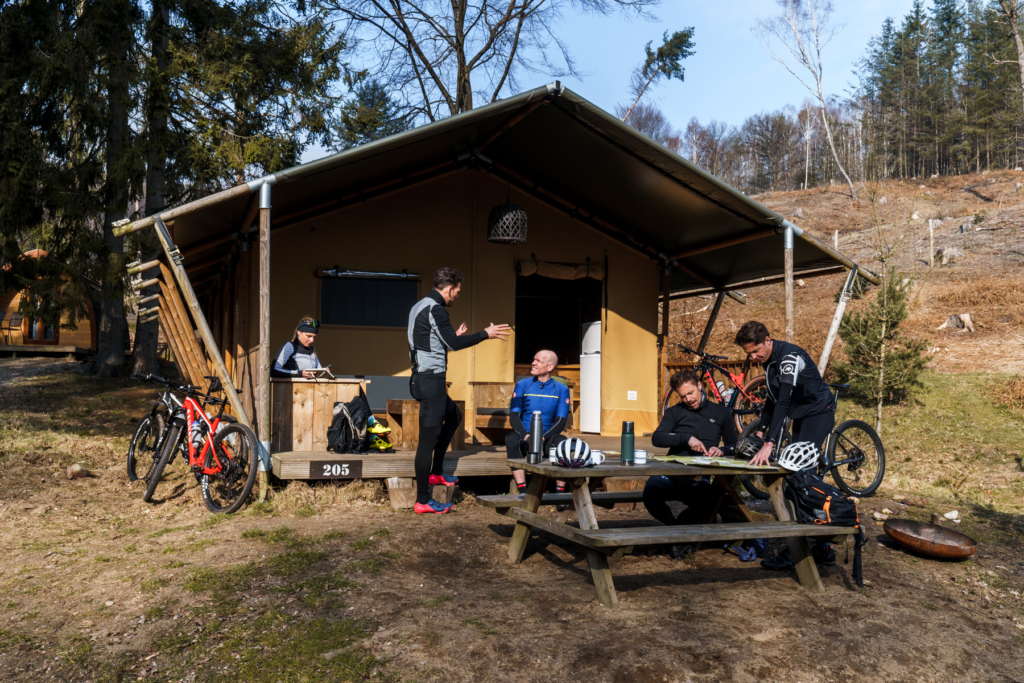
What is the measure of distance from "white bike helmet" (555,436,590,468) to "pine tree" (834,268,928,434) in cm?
791

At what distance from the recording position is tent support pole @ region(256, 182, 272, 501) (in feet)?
18.7

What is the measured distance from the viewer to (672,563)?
4672 millimetres

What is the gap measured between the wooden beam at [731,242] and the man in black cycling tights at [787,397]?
268 centimetres

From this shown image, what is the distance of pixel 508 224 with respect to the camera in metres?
7.66

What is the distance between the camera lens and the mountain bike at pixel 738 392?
26.5 feet

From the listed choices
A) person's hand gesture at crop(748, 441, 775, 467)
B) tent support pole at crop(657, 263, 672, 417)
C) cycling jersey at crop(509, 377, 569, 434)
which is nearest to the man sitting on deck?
cycling jersey at crop(509, 377, 569, 434)

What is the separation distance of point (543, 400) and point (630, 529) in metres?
2.04

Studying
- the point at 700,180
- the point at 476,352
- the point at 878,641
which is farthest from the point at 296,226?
the point at 878,641

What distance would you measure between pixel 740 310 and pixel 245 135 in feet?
47.4

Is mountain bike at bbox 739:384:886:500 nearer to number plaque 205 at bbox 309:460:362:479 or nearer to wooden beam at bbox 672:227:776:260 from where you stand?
wooden beam at bbox 672:227:776:260

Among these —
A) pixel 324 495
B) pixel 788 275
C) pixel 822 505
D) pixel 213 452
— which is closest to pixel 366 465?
pixel 324 495

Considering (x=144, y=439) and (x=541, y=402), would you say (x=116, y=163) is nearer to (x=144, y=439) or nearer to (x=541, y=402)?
(x=144, y=439)

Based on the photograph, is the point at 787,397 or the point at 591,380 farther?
the point at 591,380

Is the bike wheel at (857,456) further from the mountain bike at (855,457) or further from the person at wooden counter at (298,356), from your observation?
the person at wooden counter at (298,356)
